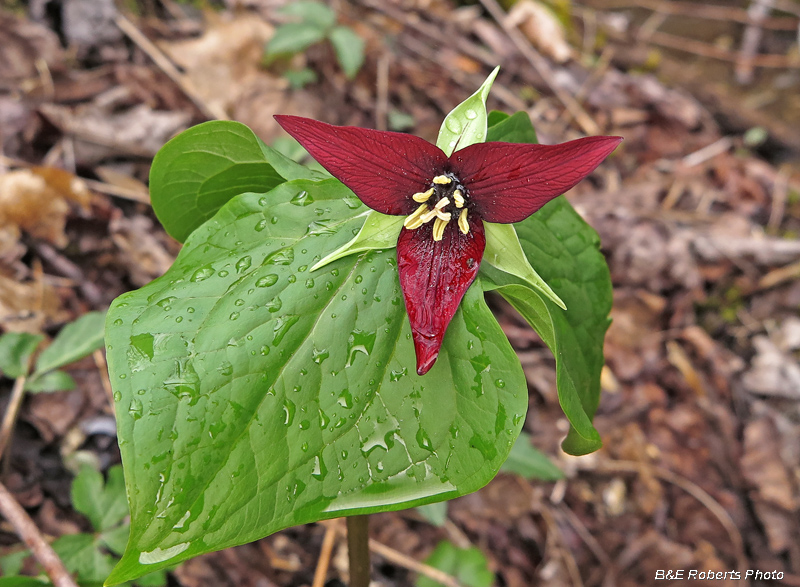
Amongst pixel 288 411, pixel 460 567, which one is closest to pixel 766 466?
pixel 460 567

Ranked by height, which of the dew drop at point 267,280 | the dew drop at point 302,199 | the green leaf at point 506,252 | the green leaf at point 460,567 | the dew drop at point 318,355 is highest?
the dew drop at point 302,199

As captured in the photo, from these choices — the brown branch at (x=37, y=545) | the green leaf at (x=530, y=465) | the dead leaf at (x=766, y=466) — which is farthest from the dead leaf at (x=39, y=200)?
the dead leaf at (x=766, y=466)

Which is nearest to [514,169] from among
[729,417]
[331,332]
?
[331,332]

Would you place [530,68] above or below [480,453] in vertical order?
below

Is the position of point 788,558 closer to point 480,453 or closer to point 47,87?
point 480,453

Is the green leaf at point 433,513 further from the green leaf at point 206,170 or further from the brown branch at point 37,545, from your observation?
the green leaf at point 206,170
